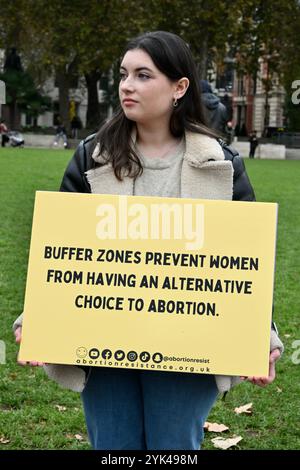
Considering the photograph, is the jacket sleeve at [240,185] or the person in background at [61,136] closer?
the jacket sleeve at [240,185]

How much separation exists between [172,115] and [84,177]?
1.26ft

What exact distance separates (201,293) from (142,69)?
2.59 feet

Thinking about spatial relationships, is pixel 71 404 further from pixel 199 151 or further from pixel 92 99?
pixel 92 99

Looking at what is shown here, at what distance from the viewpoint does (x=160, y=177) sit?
3086 millimetres

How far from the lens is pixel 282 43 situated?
172ft

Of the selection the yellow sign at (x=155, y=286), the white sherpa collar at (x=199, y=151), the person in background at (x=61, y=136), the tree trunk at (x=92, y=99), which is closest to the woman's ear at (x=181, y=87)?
the white sherpa collar at (x=199, y=151)

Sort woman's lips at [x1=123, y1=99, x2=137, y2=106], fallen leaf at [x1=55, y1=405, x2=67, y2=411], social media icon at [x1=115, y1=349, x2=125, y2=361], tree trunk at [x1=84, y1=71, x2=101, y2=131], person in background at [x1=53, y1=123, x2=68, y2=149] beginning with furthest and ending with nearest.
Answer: tree trunk at [x1=84, y1=71, x2=101, y2=131]
person in background at [x1=53, y1=123, x2=68, y2=149]
fallen leaf at [x1=55, y1=405, x2=67, y2=411]
woman's lips at [x1=123, y1=99, x2=137, y2=106]
social media icon at [x1=115, y1=349, x2=125, y2=361]

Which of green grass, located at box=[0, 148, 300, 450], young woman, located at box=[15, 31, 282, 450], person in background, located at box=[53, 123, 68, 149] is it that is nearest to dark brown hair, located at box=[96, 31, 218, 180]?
young woman, located at box=[15, 31, 282, 450]

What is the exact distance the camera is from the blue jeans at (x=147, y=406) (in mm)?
3014

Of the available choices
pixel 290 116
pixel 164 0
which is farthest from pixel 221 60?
pixel 290 116

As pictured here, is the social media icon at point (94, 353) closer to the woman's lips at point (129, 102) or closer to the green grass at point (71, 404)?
the woman's lips at point (129, 102)

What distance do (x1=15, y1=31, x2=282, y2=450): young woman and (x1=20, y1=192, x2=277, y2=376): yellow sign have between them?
0.09 meters

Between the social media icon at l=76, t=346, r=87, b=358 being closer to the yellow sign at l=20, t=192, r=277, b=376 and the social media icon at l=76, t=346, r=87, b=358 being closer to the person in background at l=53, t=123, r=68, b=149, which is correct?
the yellow sign at l=20, t=192, r=277, b=376

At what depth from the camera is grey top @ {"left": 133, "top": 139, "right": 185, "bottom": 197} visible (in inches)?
121
